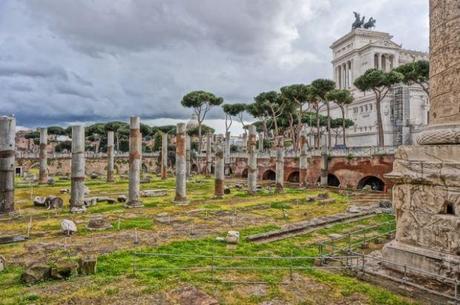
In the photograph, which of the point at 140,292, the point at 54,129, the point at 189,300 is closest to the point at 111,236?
the point at 140,292

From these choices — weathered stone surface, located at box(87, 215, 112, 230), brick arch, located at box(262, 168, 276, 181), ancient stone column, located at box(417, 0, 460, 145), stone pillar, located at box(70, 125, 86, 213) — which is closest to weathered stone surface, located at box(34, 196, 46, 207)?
stone pillar, located at box(70, 125, 86, 213)

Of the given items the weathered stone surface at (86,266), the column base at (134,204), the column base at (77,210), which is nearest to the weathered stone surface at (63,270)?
the weathered stone surface at (86,266)

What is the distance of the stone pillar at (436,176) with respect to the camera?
672cm

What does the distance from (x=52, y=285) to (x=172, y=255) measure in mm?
2685

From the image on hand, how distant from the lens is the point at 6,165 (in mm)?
16031

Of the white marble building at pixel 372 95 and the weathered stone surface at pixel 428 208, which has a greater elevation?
the white marble building at pixel 372 95

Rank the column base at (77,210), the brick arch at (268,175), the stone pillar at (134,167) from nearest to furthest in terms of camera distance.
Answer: the column base at (77,210) → the stone pillar at (134,167) → the brick arch at (268,175)

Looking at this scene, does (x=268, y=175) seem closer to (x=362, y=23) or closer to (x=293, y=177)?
(x=293, y=177)

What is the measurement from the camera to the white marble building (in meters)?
52.0

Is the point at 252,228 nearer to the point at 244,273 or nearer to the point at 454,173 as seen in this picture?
the point at 244,273

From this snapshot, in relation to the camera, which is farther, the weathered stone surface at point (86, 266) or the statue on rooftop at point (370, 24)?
the statue on rooftop at point (370, 24)

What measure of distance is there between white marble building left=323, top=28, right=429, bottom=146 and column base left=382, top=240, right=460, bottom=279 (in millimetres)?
34127

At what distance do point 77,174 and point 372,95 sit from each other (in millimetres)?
52119

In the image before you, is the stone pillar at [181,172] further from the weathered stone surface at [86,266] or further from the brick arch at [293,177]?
the brick arch at [293,177]
